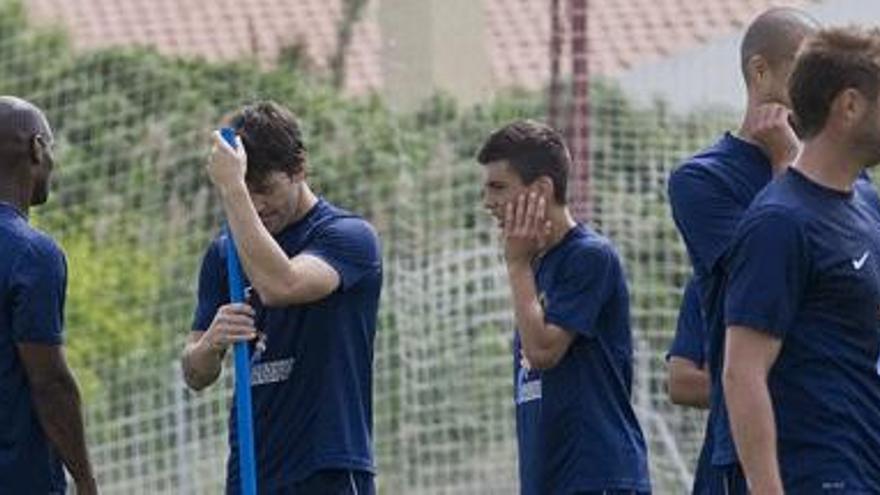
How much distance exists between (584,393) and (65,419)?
62.1 inches

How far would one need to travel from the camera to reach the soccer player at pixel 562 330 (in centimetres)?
858

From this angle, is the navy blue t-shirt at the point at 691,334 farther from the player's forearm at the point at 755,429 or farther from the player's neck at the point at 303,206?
the player's forearm at the point at 755,429

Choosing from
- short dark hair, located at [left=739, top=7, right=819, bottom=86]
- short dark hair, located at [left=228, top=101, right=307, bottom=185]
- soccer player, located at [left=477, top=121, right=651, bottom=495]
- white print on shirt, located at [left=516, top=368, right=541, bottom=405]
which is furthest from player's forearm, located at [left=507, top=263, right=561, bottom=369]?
short dark hair, located at [left=739, top=7, right=819, bottom=86]

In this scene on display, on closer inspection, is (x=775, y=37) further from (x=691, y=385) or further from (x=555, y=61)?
(x=555, y=61)

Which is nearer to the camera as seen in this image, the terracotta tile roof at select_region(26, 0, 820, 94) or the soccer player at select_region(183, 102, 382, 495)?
the soccer player at select_region(183, 102, 382, 495)

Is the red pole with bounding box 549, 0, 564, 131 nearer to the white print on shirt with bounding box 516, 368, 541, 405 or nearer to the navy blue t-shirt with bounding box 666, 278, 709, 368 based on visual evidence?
the white print on shirt with bounding box 516, 368, 541, 405

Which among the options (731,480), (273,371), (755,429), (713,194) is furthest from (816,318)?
(273,371)

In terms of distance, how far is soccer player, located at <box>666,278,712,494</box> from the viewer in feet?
26.7

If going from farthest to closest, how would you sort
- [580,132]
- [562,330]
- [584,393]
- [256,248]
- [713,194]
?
[580,132] → [584,393] → [562,330] → [256,248] → [713,194]

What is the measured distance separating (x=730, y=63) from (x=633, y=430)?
239 inches

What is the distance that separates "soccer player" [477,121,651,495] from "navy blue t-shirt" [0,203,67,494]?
1.37 m

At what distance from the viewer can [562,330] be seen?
8.54m

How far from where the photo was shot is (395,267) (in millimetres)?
14719

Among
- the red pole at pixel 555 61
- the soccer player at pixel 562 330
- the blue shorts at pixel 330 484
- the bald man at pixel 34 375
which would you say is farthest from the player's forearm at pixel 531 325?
the red pole at pixel 555 61
